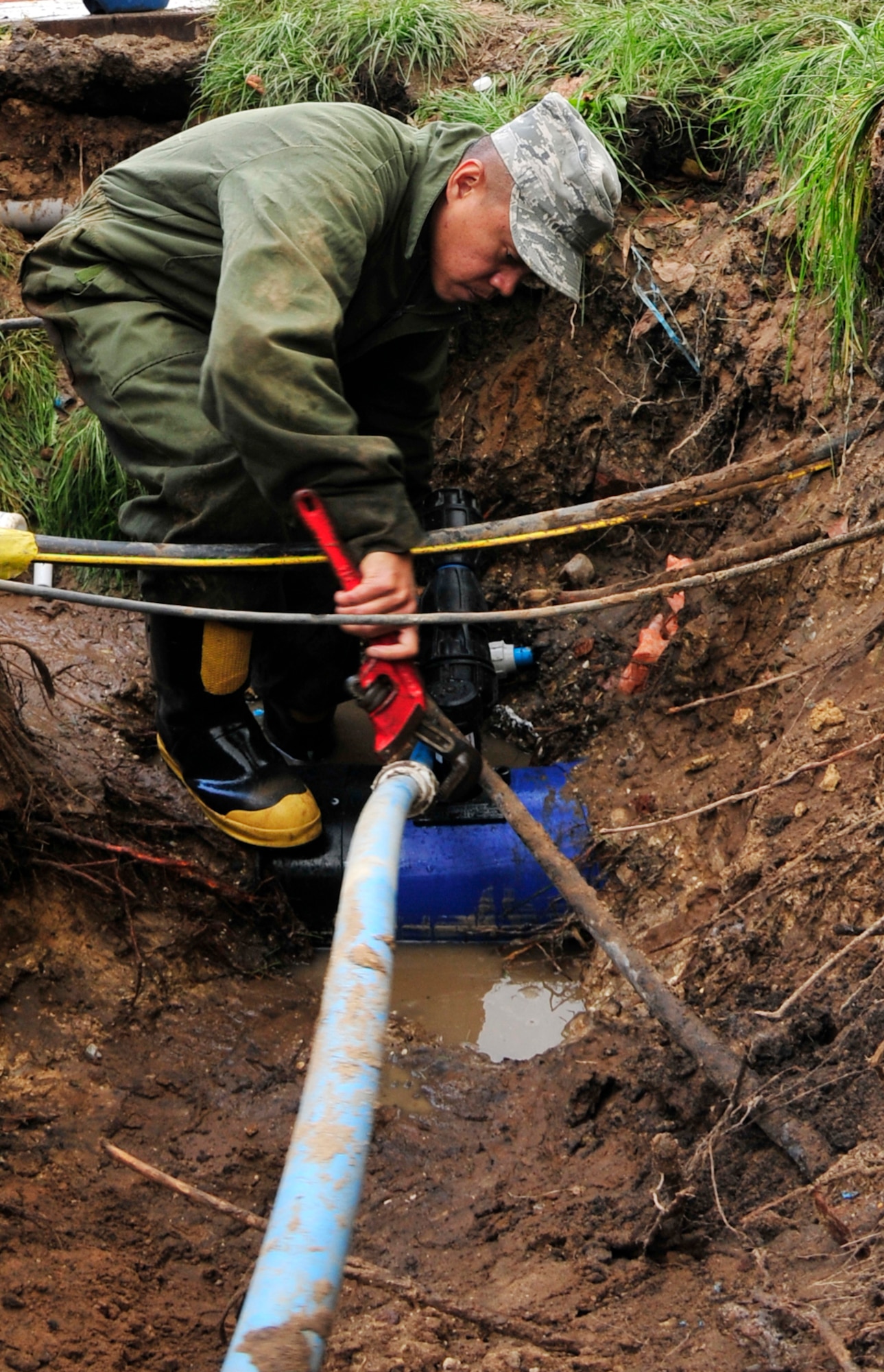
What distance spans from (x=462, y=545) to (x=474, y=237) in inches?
25.6

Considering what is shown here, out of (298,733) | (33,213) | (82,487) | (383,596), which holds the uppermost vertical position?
(33,213)

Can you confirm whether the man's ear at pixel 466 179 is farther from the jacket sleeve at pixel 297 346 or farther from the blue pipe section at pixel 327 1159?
the blue pipe section at pixel 327 1159

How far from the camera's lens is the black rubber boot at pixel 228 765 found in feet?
9.57

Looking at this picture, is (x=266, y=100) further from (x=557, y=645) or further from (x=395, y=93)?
(x=557, y=645)

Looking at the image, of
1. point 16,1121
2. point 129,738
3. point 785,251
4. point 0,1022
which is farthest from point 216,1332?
point 785,251

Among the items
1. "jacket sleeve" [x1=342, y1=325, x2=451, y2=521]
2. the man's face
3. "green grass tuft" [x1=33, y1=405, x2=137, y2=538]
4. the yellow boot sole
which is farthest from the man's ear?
"green grass tuft" [x1=33, y1=405, x2=137, y2=538]

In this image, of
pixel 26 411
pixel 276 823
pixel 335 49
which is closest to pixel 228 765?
pixel 276 823

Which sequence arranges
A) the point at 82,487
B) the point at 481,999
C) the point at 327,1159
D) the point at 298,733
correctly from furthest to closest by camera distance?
the point at 82,487 → the point at 298,733 → the point at 481,999 → the point at 327,1159

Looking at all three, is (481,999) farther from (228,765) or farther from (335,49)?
(335,49)

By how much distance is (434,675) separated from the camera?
285 centimetres

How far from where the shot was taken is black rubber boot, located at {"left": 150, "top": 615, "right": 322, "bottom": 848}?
292 centimetres

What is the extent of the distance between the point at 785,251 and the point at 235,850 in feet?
6.98

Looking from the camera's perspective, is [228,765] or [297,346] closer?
[297,346]

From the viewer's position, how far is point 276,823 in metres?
2.95
